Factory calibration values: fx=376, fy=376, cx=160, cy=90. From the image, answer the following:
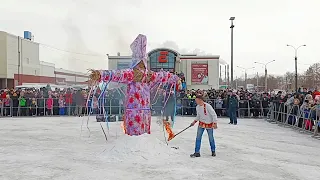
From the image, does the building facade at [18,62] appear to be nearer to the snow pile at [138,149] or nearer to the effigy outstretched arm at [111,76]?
the effigy outstretched arm at [111,76]

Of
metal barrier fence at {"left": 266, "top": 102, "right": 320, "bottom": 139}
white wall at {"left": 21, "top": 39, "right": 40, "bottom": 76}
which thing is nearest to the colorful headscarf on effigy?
metal barrier fence at {"left": 266, "top": 102, "right": 320, "bottom": 139}

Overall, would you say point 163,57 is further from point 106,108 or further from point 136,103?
point 136,103

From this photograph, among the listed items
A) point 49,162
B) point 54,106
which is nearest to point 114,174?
point 49,162

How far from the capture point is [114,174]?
759 cm

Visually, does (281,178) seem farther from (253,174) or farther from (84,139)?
(84,139)

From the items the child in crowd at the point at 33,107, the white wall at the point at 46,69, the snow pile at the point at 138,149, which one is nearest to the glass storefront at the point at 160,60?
the child in crowd at the point at 33,107

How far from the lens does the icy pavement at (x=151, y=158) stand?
7664 mm

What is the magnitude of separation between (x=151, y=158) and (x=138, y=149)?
0.49 m

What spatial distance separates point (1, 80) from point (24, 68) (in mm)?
4893

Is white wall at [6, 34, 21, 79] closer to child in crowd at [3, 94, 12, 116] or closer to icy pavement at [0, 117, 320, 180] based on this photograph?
child in crowd at [3, 94, 12, 116]

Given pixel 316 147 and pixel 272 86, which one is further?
pixel 272 86

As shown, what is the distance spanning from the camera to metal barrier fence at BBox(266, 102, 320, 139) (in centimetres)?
1411

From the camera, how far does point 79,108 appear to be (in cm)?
2225

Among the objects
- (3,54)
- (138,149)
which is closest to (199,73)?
(3,54)
